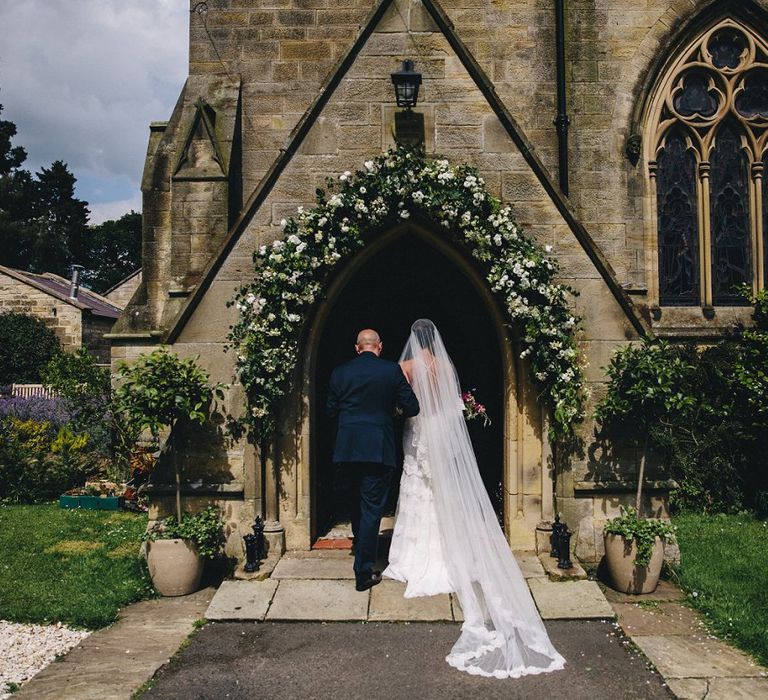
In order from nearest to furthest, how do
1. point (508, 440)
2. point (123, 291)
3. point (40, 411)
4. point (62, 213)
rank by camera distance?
1. point (508, 440)
2. point (40, 411)
3. point (123, 291)
4. point (62, 213)

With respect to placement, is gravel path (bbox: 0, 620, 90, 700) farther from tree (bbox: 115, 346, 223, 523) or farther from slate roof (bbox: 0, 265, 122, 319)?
slate roof (bbox: 0, 265, 122, 319)

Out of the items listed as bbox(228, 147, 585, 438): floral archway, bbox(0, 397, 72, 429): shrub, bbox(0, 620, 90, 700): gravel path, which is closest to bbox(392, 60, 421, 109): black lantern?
bbox(228, 147, 585, 438): floral archway

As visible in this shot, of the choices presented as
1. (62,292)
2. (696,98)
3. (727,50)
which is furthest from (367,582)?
(62,292)

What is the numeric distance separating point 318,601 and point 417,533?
118 centimetres

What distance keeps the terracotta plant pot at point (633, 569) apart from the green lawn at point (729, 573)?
0.38 metres

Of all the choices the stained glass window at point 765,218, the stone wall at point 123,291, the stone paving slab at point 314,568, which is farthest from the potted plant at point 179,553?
the stone wall at point 123,291

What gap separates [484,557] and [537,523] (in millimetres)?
1406

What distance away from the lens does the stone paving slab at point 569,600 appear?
5320mm

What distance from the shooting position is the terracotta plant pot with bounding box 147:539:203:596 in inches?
237

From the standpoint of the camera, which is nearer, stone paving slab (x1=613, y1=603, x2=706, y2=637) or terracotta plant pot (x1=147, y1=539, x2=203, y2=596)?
stone paving slab (x1=613, y1=603, x2=706, y2=637)

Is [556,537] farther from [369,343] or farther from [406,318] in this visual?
[406,318]

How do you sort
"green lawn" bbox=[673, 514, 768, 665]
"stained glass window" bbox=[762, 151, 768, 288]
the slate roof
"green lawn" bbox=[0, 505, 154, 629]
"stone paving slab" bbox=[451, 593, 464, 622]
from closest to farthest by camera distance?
"green lawn" bbox=[673, 514, 768, 665], "stone paving slab" bbox=[451, 593, 464, 622], "green lawn" bbox=[0, 505, 154, 629], "stained glass window" bbox=[762, 151, 768, 288], the slate roof

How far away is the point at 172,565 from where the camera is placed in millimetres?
6008

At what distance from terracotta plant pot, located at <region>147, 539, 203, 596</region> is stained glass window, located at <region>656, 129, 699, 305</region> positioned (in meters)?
7.43
